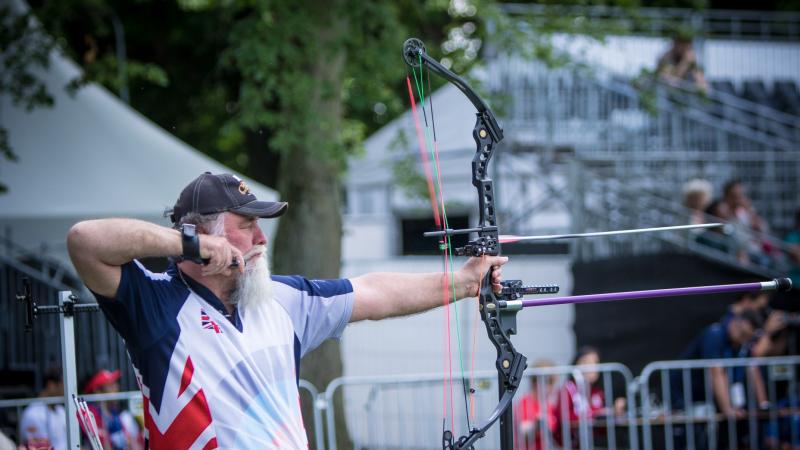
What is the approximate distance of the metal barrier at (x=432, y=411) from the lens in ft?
25.7

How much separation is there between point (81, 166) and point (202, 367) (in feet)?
23.0

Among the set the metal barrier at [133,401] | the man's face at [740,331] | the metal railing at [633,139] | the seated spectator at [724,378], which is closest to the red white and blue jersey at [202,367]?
the metal barrier at [133,401]

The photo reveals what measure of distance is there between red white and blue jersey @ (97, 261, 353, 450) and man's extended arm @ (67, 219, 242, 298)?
0.14 m

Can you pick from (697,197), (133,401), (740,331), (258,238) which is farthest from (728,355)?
(258,238)

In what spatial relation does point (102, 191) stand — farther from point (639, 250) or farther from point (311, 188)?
point (639, 250)

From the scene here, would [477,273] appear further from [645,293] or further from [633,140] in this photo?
[633,140]

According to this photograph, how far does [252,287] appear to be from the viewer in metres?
3.41

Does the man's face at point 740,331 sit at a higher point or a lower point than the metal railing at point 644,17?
lower

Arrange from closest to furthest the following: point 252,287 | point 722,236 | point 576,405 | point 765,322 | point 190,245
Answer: point 190,245
point 252,287
point 576,405
point 765,322
point 722,236

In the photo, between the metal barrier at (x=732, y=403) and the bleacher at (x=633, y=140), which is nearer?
the metal barrier at (x=732, y=403)

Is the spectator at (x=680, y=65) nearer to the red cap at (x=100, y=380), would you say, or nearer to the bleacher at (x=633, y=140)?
the bleacher at (x=633, y=140)

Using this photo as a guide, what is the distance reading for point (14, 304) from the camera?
32.7 feet

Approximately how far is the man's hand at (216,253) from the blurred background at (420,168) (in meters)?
4.21

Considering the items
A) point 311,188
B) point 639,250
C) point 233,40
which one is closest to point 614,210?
point 639,250
